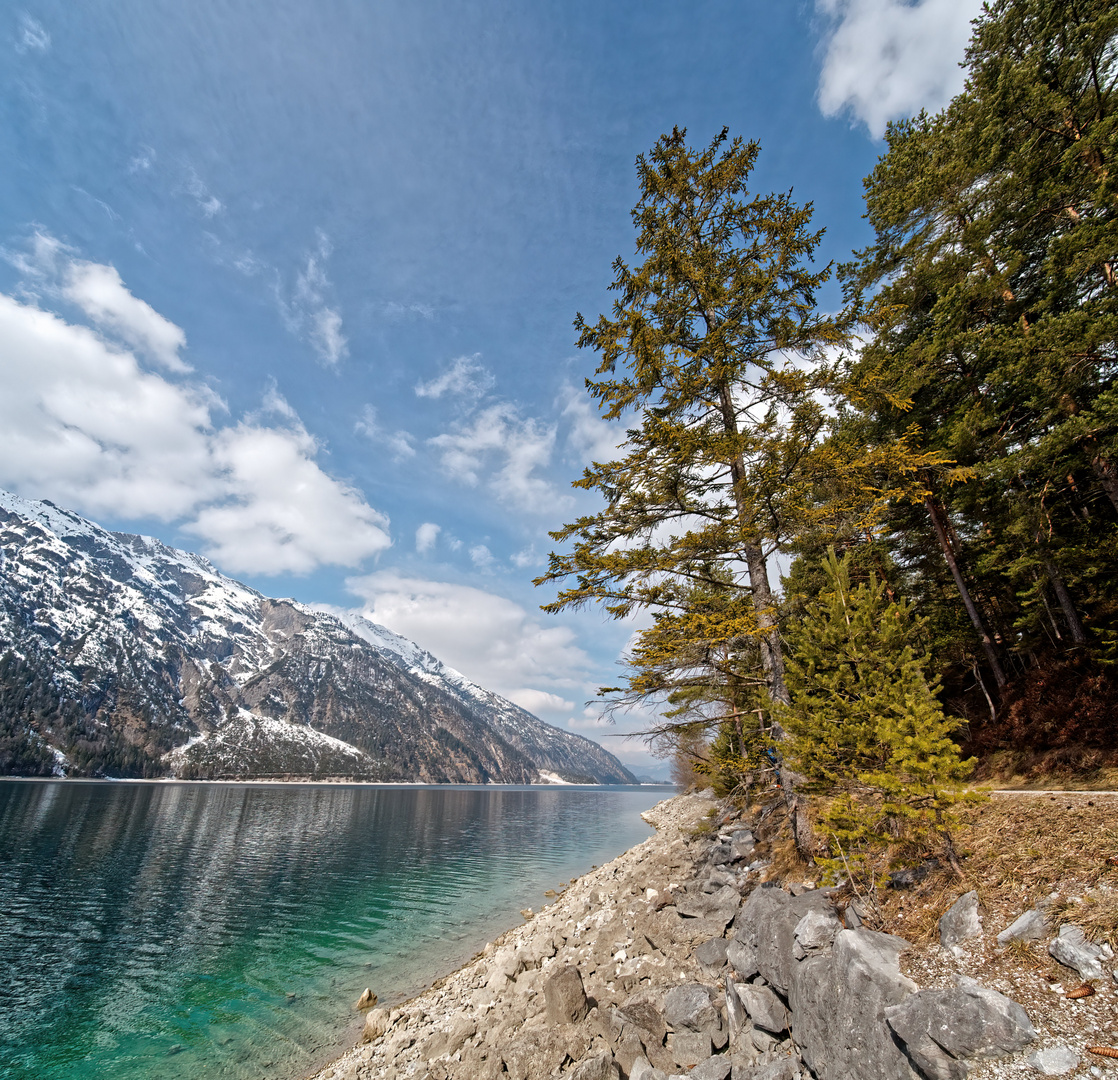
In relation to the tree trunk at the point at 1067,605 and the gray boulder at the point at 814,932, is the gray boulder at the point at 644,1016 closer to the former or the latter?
the gray boulder at the point at 814,932

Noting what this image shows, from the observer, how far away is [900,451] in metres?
10.6

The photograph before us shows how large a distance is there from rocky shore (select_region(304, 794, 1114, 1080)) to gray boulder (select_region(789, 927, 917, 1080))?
0.6 inches

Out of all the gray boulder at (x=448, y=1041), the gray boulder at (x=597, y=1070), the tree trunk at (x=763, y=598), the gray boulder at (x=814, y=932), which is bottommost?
the gray boulder at (x=448, y=1041)

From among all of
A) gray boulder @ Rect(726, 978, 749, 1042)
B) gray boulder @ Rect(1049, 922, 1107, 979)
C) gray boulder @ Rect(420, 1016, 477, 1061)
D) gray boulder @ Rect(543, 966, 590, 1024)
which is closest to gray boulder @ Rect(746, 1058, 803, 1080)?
gray boulder @ Rect(726, 978, 749, 1042)

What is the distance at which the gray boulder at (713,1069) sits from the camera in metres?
6.49

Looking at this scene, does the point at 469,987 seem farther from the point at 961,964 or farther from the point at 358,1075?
the point at 961,964

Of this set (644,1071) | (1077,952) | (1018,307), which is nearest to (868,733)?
(1077,952)

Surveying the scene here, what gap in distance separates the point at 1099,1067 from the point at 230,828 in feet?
260

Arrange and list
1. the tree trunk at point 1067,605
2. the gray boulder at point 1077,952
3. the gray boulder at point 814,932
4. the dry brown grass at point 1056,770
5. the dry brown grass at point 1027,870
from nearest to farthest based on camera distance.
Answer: the gray boulder at point 1077,952
the dry brown grass at point 1027,870
the gray boulder at point 814,932
the dry brown grass at point 1056,770
the tree trunk at point 1067,605

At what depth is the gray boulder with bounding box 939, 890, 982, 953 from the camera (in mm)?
6207

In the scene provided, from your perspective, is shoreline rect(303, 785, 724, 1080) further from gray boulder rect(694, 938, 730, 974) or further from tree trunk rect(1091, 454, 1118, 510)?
tree trunk rect(1091, 454, 1118, 510)

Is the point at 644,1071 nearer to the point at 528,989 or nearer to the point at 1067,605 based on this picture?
the point at 528,989

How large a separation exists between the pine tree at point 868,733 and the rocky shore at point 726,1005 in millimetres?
1288

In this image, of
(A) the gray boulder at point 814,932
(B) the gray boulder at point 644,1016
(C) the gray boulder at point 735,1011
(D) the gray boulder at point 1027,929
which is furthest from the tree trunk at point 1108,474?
(B) the gray boulder at point 644,1016
